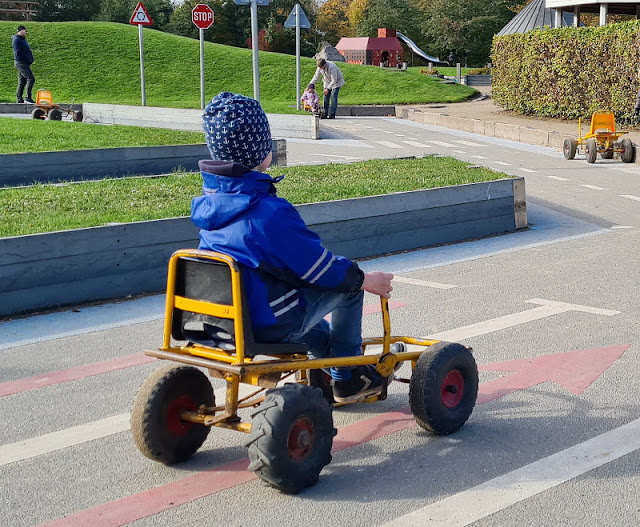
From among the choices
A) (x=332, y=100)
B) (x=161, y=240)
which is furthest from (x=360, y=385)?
(x=332, y=100)

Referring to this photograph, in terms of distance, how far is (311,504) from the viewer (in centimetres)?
384

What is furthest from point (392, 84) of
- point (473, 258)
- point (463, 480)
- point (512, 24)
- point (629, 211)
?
point (463, 480)

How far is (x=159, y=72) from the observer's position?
3862cm

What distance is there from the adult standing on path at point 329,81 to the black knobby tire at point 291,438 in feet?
74.3

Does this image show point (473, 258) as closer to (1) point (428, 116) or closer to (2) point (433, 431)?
(2) point (433, 431)

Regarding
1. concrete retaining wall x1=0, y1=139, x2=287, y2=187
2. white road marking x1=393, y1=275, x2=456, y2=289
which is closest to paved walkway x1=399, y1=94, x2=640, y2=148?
concrete retaining wall x1=0, y1=139, x2=287, y2=187

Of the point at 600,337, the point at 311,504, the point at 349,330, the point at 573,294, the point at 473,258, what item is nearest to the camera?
the point at 311,504

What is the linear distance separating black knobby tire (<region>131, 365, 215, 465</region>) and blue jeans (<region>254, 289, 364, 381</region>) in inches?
18.3

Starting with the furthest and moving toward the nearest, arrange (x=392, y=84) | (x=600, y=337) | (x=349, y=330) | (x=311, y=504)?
1. (x=392, y=84)
2. (x=600, y=337)
3. (x=349, y=330)
4. (x=311, y=504)

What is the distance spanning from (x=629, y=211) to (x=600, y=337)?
5962 millimetres

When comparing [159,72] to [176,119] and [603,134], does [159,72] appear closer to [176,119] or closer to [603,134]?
[176,119]

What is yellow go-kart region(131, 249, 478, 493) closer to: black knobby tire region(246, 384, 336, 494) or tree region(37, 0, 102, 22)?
black knobby tire region(246, 384, 336, 494)

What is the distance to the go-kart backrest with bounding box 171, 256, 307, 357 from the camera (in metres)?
3.90

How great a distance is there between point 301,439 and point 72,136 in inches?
549
